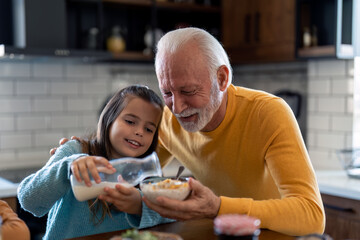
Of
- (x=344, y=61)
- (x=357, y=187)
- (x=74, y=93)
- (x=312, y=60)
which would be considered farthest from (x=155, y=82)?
(x=357, y=187)

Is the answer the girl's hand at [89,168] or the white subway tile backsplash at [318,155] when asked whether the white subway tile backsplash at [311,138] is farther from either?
the girl's hand at [89,168]

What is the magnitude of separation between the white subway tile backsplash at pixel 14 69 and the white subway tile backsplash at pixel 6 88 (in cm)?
5

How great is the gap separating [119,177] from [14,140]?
2.30 m

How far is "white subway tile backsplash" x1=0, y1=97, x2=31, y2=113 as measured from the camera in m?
3.27

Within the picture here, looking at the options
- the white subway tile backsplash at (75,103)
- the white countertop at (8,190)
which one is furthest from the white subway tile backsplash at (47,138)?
the white countertop at (8,190)

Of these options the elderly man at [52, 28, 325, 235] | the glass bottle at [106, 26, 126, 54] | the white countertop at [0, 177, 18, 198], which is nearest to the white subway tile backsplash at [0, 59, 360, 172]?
the glass bottle at [106, 26, 126, 54]

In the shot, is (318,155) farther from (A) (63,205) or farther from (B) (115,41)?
(A) (63,205)

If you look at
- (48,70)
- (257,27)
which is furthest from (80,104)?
(257,27)

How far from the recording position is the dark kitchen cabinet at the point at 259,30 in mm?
3434

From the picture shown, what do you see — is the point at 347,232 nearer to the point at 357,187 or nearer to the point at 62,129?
the point at 357,187

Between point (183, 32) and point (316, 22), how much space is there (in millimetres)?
1903

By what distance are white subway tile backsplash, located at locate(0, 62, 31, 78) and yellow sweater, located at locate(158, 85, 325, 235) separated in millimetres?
1676

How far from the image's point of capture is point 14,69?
3.29m

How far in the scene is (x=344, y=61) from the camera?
3145 millimetres
